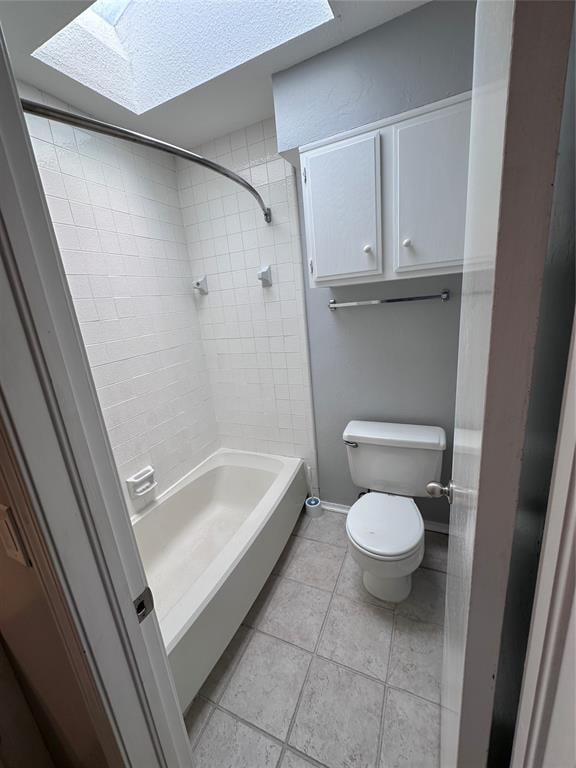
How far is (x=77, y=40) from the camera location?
1231mm

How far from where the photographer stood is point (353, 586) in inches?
63.0

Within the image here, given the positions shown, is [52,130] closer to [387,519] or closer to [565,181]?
[565,181]

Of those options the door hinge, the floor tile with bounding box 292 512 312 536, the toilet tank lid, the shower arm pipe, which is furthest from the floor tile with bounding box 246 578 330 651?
the shower arm pipe

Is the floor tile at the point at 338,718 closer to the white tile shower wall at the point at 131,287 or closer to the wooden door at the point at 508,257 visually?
the wooden door at the point at 508,257

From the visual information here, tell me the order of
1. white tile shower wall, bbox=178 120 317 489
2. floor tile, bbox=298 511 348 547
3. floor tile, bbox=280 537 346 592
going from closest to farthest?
floor tile, bbox=280 537 346 592
white tile shower wall, bbox=178 120 317 489
floor tile, bbox=298 511 348 547

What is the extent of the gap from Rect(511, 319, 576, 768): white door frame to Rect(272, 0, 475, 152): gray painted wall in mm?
1487

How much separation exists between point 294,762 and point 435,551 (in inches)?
44.3

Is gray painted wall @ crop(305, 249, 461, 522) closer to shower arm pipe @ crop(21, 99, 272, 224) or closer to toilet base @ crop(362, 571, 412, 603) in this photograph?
toilet base @ crop(362, 571, 412, 603)

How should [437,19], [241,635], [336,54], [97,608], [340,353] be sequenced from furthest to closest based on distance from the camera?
[340,353], [241,635], [336,54], [437,19], [97,608]

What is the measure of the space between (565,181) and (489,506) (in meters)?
0.36

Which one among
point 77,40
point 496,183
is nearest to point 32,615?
point 496,183

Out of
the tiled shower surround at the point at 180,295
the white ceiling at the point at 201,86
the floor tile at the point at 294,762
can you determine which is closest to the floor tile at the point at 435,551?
the tiled shower surround at the point at 180,295

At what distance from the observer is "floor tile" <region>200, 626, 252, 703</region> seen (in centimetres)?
123

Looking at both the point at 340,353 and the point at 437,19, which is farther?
the point at 340,353
